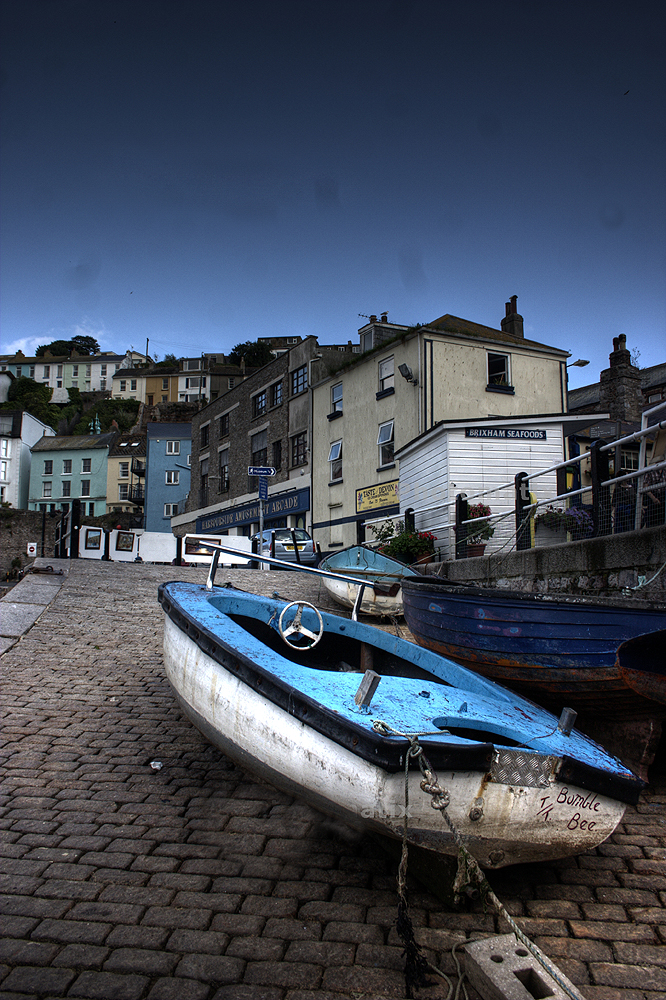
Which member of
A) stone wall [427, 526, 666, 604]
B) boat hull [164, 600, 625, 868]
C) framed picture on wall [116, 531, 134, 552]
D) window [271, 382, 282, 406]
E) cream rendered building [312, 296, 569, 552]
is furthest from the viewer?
window [271, 382, 282, 406]

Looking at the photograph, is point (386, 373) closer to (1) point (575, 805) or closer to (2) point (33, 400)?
(1) point (575, 805)

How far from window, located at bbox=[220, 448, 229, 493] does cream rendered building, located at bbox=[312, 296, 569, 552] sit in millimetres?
12491

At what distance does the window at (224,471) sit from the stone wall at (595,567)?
1076 inches

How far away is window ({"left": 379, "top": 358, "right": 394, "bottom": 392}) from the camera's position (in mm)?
22141

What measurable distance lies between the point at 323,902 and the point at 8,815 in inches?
79.3

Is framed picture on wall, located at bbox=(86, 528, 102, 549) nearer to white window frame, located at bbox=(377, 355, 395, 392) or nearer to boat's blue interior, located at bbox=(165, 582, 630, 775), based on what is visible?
white window frame, located at bbox=(377, 355, 395, 392)

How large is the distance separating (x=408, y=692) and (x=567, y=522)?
7.35m

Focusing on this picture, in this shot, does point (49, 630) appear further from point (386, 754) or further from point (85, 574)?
point (386, 754)

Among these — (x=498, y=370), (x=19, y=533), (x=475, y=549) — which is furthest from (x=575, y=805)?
(x=19, y=533)

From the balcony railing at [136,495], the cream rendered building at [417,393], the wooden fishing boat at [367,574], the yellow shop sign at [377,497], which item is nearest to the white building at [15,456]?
the balcony railing at [136,495]

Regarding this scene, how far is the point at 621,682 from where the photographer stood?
4207mm

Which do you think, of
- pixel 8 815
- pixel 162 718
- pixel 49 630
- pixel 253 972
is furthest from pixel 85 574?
pixel 253 972

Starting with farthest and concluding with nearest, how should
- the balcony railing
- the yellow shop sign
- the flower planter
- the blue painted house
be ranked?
the balcony railing
the blue painted house
the yellow shop sign
the flower planter

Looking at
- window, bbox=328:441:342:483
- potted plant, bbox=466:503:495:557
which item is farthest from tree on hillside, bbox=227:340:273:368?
potted plant, bbox=466:503:495:557
